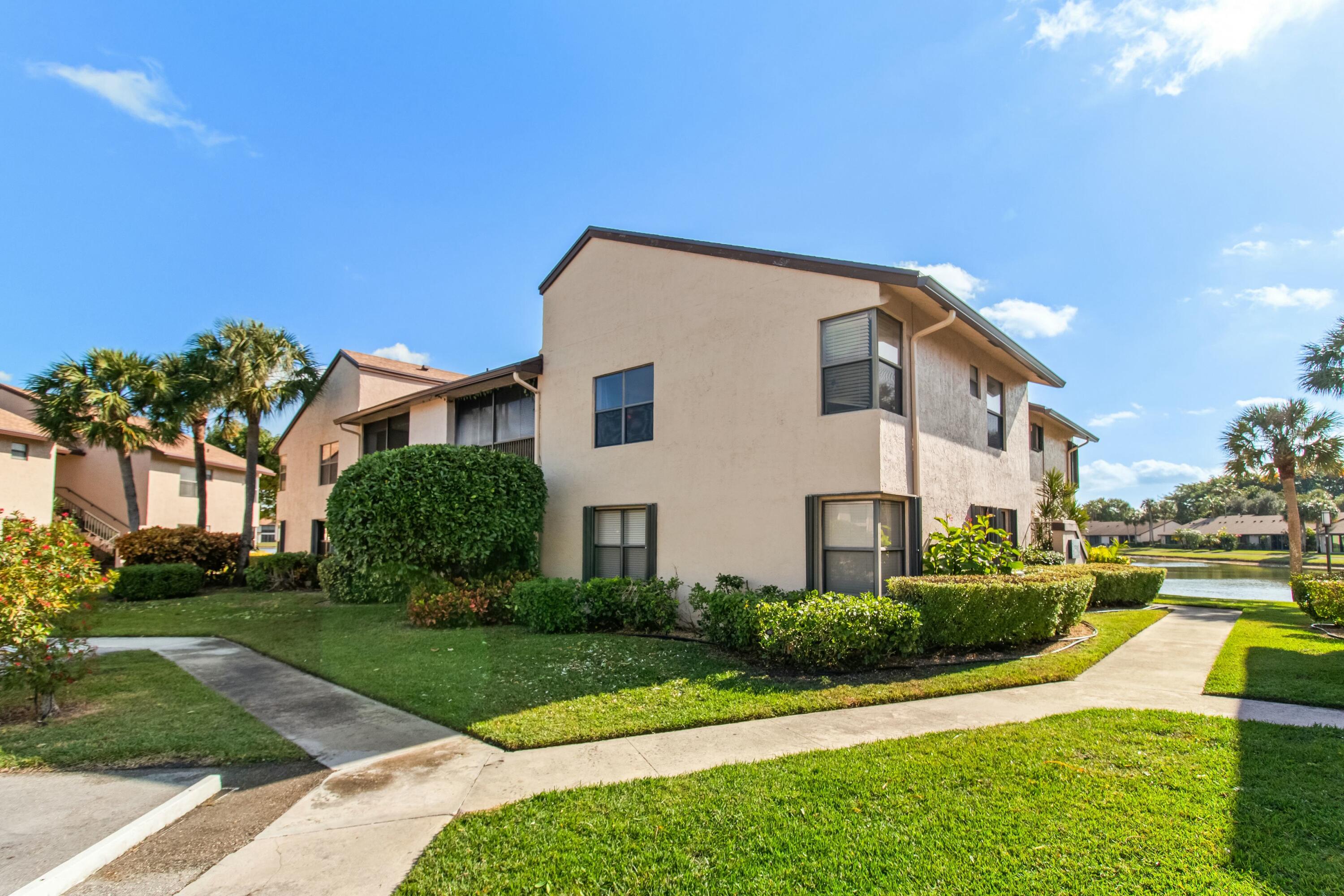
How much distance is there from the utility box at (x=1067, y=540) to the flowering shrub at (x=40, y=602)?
17.7m

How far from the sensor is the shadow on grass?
11.1 ft

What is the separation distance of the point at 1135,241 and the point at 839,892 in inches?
527

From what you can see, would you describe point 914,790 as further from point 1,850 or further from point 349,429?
point 349,429

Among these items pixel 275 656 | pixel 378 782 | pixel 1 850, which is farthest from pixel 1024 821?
pixel 275 656

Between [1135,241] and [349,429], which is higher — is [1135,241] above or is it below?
above

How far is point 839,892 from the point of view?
3260 mm

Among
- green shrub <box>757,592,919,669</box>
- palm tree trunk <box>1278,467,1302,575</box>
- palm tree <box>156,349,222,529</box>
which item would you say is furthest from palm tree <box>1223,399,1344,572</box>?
palm tree <box>156,349,222,529</box>

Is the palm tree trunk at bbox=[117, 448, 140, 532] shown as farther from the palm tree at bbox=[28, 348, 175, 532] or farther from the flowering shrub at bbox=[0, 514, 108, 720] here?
the flowering shrub at bbox=[0, 514, 108, 720]

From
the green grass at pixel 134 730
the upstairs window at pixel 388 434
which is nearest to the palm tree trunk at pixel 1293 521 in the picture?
the upstairs window at pixel 388 434

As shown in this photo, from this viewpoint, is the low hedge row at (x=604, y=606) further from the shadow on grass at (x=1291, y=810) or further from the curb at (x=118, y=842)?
the shadow on grass at (x=1291, y=810)

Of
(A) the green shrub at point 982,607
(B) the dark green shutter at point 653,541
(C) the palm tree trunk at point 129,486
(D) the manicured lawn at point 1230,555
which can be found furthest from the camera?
(D) the manicured lawn at point 1230,555

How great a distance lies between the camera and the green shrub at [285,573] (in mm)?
19734

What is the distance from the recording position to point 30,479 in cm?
2162

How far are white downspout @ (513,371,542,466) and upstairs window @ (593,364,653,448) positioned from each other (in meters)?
1.76
